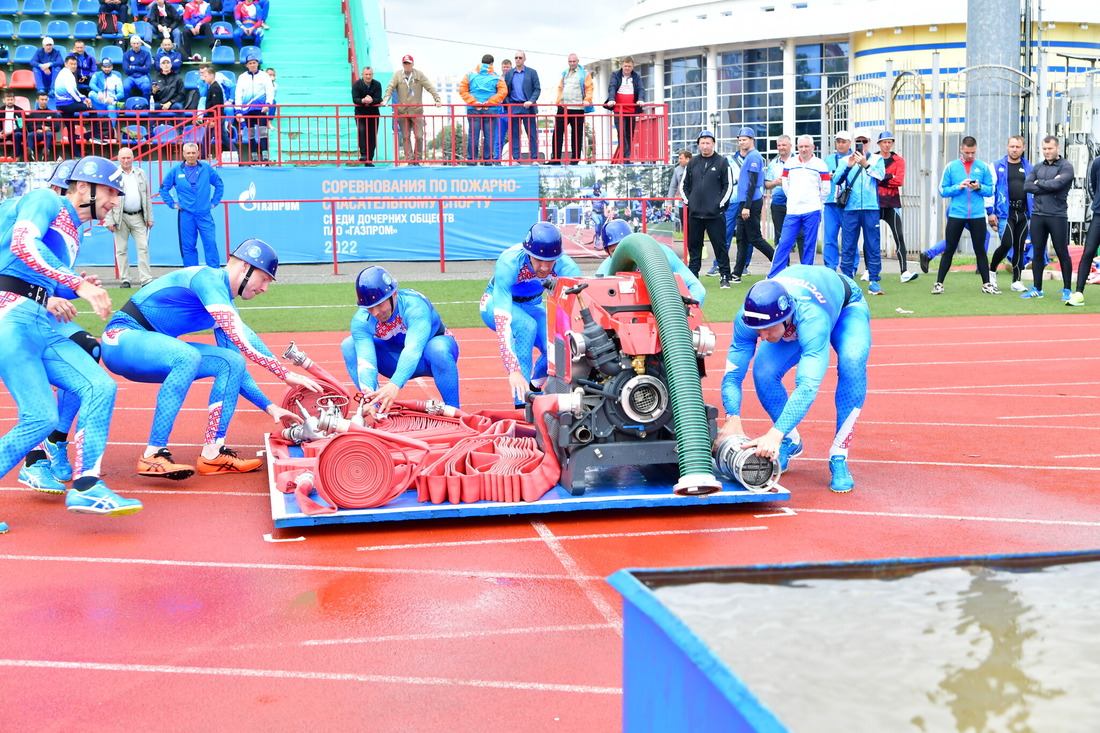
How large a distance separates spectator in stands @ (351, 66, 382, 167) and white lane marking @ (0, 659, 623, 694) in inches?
726

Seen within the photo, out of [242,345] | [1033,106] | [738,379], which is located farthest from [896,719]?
[1033,106]

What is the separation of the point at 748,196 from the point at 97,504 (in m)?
13.0

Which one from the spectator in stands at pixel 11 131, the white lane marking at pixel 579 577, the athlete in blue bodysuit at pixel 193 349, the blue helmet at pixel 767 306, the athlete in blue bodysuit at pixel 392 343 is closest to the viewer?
the white lane marking at pixel 579 577

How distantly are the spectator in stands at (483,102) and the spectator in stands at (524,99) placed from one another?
0.22m

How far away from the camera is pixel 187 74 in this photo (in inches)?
995

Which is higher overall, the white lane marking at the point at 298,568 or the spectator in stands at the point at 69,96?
the spectator in stands at the point at 69,96

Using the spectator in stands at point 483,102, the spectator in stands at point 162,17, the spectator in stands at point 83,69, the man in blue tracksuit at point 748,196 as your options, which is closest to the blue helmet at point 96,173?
the man in blue tracksuit at point 748,196

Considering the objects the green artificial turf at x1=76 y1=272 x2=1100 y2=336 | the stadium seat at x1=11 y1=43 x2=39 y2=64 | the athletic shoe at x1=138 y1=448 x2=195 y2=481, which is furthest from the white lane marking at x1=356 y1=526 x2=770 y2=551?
the stadium seat at x1=11 y1=43 x2=39 y2=64

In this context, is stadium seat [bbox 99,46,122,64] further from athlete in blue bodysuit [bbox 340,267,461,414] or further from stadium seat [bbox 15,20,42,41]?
athlete in blue bodysuit [bbox 340,267,461,414]

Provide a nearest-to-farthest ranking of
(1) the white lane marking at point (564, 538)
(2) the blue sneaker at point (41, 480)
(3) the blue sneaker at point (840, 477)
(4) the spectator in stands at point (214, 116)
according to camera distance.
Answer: (1) the white lane marking at point (564, 538)
(2) the blue sneaker at point (41, 480)
(3) the blue sneaker at point (840, 477)
(4) the spectator in stands at point (214, 116)

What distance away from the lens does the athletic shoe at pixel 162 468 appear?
22.6 ft

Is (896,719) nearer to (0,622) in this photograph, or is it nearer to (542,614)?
(542,614)

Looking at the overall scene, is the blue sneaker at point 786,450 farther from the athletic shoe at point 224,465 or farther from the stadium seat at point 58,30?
the stadium seat at point 58,30

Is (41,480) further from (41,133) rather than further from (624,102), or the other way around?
(41,133)
